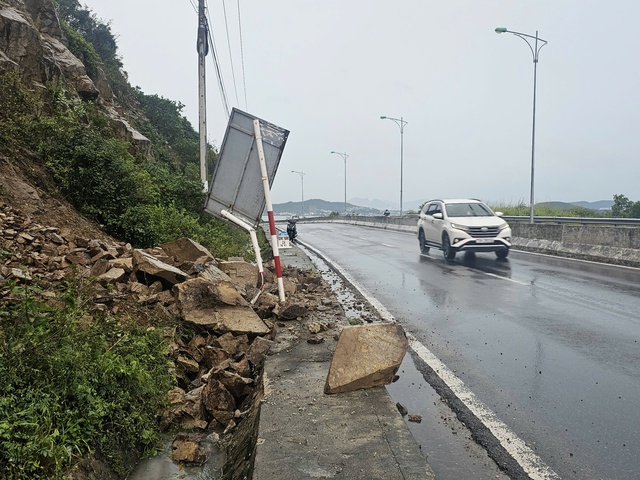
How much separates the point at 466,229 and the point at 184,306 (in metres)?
11.5

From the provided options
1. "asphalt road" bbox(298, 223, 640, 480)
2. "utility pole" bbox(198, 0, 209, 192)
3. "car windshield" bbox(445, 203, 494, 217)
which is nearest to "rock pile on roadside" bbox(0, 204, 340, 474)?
"asphalt road" bbox(298, 223, 640, 480)

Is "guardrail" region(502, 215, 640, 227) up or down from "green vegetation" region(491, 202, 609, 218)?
down

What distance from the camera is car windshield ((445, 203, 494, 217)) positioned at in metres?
16.6

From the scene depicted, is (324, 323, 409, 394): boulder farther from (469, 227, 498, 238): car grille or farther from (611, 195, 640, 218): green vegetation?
(611, 195, 640, 218): green vegetation

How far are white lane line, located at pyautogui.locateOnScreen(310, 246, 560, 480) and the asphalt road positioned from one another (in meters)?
0.05

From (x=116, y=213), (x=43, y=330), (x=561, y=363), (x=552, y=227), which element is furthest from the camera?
(x=552, y=227)

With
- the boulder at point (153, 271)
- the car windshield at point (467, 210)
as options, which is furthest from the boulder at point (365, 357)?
the car windshield at point (467, 210)

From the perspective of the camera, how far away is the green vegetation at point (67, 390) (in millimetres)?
2955

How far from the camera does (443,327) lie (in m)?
7.26

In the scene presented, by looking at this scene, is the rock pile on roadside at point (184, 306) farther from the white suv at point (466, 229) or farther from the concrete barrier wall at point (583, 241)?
the concrete barrier wall at point (583, 241)

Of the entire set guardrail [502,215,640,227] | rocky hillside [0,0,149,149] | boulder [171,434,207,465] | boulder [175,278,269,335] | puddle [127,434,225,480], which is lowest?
puddle [127,434,225,480]

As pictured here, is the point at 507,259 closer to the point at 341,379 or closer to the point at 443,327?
the point at 443,327

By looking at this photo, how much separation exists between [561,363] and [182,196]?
39.4ft

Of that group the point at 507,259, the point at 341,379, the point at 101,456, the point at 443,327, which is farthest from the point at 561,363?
the point at 507,259
